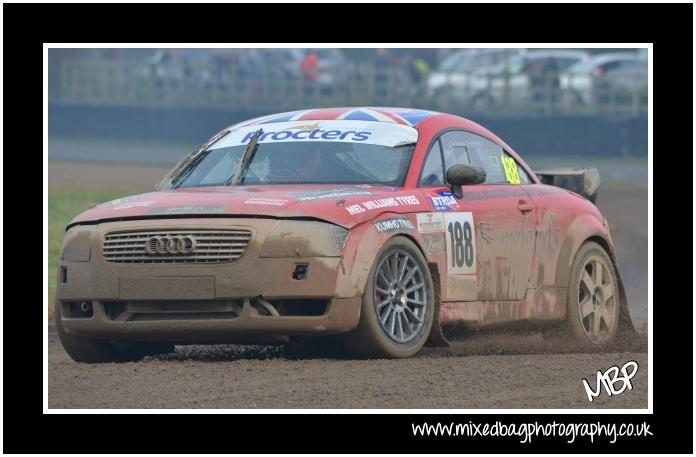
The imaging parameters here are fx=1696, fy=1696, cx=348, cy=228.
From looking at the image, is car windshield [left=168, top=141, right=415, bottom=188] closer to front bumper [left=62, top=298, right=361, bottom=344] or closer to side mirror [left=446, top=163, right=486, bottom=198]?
side mirror [left=446, top=163, right=486, bottom=198]

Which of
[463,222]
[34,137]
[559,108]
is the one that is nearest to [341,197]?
[463,222]

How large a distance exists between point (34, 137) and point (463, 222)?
8.78 ft

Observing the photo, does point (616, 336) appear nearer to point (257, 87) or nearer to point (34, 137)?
point (34, 137)

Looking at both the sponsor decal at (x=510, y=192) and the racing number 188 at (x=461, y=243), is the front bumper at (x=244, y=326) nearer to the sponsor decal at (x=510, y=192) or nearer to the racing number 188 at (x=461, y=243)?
the racing number 188 at (x=461, y=243)

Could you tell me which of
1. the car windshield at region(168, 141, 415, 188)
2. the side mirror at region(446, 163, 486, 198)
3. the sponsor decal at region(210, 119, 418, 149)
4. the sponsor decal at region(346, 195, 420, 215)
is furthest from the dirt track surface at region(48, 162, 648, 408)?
the sponsor decal at region(210, 119, 418, 149)

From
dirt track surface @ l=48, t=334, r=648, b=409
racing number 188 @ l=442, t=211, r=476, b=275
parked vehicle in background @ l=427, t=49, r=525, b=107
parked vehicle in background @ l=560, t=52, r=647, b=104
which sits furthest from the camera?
parked vehicle in background @ l=427, t=49, r=525, b=107

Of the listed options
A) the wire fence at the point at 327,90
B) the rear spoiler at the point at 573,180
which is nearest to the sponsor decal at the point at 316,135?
the rear spoiler at the point at 573,180

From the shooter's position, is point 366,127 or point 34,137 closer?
point 34,137

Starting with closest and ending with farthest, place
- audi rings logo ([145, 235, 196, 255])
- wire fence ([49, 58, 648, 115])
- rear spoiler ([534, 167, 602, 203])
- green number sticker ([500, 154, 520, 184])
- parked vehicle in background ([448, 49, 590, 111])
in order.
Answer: audi rings logo ([145, 235, 196, 255]) → green number sticker ([500, 154, 520, 184]) → rear spoiler ([534, 167, 602, 203]) → wire fence ([49, 58, 648, 115]) → parked vehicle in background ([448, 49, 590, 111])

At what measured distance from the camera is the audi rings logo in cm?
945

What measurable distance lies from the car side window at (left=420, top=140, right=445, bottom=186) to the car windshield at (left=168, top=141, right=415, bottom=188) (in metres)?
0.14

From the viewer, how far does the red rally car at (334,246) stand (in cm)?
937

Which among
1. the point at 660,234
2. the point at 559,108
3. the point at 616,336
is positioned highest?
the point at 559,108

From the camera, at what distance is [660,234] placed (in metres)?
9.62
